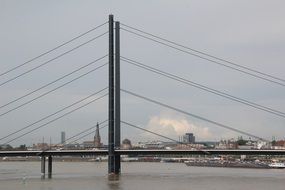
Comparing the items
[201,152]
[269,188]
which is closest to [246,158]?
[201,152]

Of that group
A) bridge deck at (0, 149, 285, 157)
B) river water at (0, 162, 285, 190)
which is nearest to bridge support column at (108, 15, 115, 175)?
bridge deck at (0, 149, 285, 157)

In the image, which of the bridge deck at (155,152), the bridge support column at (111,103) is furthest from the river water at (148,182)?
the bridge deck at (155,152)

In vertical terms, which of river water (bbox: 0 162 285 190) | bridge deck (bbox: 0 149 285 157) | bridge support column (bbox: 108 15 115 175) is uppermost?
bridge support column (bbox: 108 15 115 175)

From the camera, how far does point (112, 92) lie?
210 ft

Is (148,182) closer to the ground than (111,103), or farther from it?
closer to the ground

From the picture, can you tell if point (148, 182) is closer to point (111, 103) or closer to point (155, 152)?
point (111, 103)

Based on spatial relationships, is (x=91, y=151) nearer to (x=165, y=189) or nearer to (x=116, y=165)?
(x=116, y=165)

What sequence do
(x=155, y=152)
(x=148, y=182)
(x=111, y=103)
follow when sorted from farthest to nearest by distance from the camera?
(x=155, y=152)
(x=111, y=103)
(x=148, y=182)

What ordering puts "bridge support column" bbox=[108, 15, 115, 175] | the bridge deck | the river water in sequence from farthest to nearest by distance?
1. the bridge deck
2. "bridge support column" bbox=[108, 15, 115, 175]
3. the river water

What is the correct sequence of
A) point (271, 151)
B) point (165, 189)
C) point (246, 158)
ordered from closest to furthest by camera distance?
point (165, 189) → point (271, 151) → point (246, 158)

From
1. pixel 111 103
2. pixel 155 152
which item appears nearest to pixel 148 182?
pixel 111 103

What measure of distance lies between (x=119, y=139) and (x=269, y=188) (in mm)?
22264

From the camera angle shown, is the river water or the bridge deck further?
the bridge deck

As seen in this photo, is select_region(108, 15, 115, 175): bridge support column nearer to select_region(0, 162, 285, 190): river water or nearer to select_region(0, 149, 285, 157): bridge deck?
select_region(0, 149, 285, 157): bridge deck
